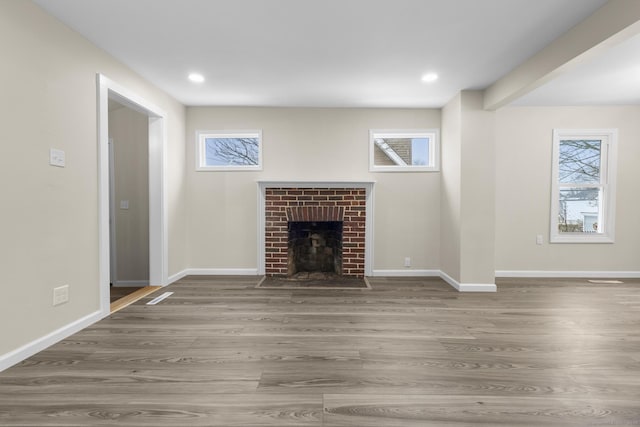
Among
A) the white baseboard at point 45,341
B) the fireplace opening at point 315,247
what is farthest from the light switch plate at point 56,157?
the fireplace opening at point 315,247

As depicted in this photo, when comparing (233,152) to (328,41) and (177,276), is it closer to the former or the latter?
(177,276)

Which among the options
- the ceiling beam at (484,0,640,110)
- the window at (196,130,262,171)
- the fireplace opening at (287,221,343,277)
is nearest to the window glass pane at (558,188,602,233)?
the ceiling beam at (484,0,640,110)

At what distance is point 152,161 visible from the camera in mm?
3904

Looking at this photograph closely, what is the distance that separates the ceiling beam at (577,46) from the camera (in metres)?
2.05

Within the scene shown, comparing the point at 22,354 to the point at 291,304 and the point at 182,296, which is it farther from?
the point at 291,304

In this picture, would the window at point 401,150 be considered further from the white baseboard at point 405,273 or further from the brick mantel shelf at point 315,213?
the white baseboard at point 405,273

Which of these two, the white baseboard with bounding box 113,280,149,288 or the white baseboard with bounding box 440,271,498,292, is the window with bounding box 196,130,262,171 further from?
the white baseboard with bounding box 440,271,498,292

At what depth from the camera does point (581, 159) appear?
462 centimetres

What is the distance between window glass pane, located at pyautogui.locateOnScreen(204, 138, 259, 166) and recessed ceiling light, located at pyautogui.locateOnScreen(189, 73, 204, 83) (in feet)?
3.84

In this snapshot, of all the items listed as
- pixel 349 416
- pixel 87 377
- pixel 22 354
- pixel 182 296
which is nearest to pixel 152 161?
pixel 182 296

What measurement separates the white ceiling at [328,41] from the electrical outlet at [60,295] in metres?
2.05

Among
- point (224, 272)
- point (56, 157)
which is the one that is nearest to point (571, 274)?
point (224, 272)

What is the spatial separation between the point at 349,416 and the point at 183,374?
3.45 ft

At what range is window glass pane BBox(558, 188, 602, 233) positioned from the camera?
15.2 feet
